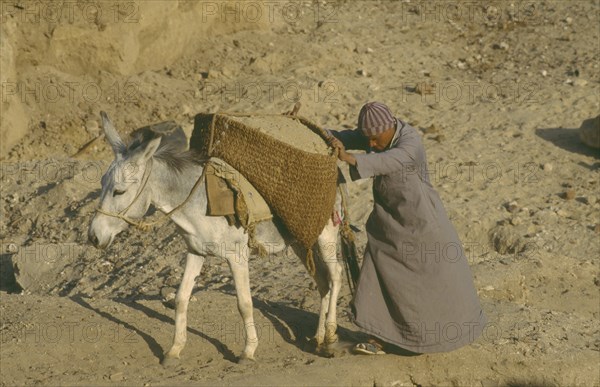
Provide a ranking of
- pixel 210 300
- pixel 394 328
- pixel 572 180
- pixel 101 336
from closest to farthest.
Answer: pixel 394 328
pixel 101 336
pixel 210 300
pixel 572 180

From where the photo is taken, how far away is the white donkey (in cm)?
644

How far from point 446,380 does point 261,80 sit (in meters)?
8.07

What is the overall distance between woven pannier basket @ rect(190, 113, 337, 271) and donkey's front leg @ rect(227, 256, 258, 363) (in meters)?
0.45

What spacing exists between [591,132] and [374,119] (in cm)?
693

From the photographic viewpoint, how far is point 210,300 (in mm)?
8438

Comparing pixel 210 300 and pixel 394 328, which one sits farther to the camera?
pixel 210 300

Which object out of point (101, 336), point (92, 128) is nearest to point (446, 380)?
point (101, 336)

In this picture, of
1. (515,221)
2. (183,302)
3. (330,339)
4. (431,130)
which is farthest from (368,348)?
(431,130)

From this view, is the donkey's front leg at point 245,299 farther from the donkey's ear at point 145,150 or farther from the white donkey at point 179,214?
the donkey's ear at point 145,150

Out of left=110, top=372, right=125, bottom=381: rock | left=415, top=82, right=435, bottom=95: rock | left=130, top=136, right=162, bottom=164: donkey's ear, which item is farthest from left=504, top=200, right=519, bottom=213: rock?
left=130, top=136, right=162, bottom=164: donkey's ear

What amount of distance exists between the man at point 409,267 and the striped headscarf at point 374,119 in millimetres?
23

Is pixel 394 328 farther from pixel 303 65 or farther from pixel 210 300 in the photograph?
pixel 303 65

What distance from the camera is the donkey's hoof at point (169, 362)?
709 cm

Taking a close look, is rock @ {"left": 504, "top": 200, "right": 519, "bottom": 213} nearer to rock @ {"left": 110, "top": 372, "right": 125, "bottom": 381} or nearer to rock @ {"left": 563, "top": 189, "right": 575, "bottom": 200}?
rock @ {"left": 563, "top": 189, "right": 575, "bottom": 200}
